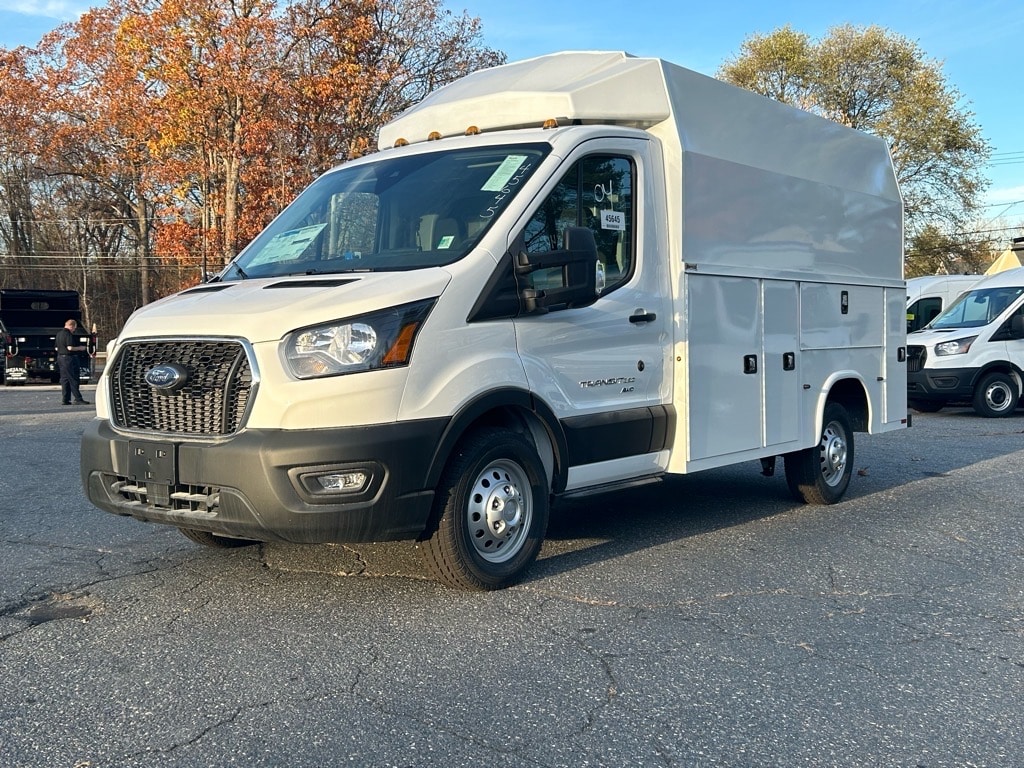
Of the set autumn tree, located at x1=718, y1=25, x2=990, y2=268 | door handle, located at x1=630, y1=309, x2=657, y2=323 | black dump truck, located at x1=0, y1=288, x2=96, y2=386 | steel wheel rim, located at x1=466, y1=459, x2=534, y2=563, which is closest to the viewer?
steel wheel rim, located at x1=466, y1=459, x2=534, y2=563

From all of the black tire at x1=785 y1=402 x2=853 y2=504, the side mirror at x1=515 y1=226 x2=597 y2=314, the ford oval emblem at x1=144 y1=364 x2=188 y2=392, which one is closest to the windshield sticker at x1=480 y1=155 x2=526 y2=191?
the side mirror at x1=515 y1=226 x2=597 y2=314

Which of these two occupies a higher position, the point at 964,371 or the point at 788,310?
the point at 788,310

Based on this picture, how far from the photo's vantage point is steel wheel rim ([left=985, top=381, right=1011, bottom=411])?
52.6 feet

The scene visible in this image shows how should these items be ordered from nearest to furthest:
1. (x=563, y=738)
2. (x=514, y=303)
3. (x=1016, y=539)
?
(x=563, y=738) → (x=514, y=303) → (x=1016, y=539)

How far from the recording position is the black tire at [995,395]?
52.5 feet

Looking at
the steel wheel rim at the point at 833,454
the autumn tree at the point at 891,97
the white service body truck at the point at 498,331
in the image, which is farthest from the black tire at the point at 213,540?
the autumn tree at the point at 891,97

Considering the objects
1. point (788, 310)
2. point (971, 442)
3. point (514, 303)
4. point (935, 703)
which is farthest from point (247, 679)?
point (971, 442)

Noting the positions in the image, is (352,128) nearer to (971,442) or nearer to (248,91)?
(248,91)

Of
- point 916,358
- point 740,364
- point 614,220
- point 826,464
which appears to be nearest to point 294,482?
point 614,220

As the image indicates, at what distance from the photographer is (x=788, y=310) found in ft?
23.8

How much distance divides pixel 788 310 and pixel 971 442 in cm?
666

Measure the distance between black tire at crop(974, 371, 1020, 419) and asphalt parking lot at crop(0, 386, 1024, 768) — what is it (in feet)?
31.5

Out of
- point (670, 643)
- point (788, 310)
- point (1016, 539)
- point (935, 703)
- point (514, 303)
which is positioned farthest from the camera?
point (788, 310)

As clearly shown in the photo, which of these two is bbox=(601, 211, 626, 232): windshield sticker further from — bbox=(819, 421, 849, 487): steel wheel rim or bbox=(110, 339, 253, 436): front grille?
bbox=(819, 421, 849, 487): steel wheel rim
